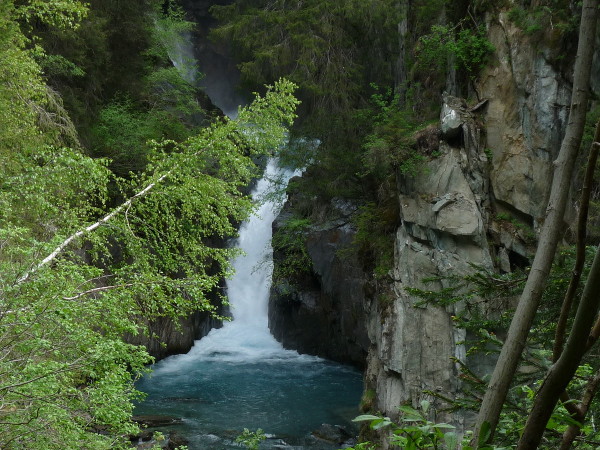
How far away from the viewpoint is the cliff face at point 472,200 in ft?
31.3

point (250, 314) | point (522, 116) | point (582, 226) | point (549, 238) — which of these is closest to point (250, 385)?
point (250, 314)

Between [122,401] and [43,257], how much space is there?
61.9 inches

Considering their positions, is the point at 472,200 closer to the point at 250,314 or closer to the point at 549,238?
the point at 549,238

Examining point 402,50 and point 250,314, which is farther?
point 250,314

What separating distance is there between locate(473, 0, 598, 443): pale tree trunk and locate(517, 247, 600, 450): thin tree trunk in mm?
200

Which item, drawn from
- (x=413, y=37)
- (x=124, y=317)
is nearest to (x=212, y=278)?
(x=124, y=317)

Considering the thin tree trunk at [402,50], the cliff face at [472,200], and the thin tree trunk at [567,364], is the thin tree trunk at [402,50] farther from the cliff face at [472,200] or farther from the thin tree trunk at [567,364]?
the thin tree trunk at [567,364]

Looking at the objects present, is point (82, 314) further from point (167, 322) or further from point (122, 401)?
point (167, 322)

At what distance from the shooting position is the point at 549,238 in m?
1.46

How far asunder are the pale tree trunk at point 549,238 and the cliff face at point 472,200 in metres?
7.96

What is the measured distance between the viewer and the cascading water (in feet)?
39.5

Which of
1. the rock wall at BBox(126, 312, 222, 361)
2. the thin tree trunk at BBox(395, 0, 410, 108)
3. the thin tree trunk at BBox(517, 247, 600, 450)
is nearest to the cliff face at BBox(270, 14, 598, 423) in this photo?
the thin tree trunk at BBox(395, 0, 410, 108)

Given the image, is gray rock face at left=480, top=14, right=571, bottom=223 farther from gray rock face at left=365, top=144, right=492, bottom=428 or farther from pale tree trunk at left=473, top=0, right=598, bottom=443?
pale tree trunk at left=473, top=0, right=598, bottom=443

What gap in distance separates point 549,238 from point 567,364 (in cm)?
44
